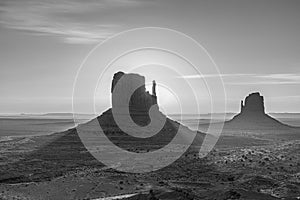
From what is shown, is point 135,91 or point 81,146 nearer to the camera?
point 81,146

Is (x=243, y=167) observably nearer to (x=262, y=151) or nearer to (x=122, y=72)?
(x=262, y=151)

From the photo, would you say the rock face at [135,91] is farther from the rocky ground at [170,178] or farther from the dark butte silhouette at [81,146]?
the rocky ground at [170,178]

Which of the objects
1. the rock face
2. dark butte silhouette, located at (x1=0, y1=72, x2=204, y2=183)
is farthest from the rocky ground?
the rock face

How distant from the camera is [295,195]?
140 ft

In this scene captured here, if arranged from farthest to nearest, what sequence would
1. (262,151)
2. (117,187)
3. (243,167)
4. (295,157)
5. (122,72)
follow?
(122,72) < (262,151) < (295,157) < (243,167) < (117,187)

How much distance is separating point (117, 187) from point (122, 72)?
2737 inches

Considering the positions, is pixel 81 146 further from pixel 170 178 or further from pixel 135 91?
pixel 170 178

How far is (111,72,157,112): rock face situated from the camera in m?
109

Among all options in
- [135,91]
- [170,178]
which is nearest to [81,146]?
[135,91]

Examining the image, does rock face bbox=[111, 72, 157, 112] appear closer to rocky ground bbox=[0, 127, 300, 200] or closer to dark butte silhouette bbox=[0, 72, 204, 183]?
dark butte silhouette bbox=[0, 72, 204, 183]

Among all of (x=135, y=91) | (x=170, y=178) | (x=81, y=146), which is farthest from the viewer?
(x=135, y=91)

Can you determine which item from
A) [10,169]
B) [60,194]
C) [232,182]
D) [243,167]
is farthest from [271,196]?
[10,169]

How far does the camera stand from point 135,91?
111 meters

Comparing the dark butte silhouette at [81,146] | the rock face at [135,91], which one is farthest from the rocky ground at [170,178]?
the rock face at [135,91]
